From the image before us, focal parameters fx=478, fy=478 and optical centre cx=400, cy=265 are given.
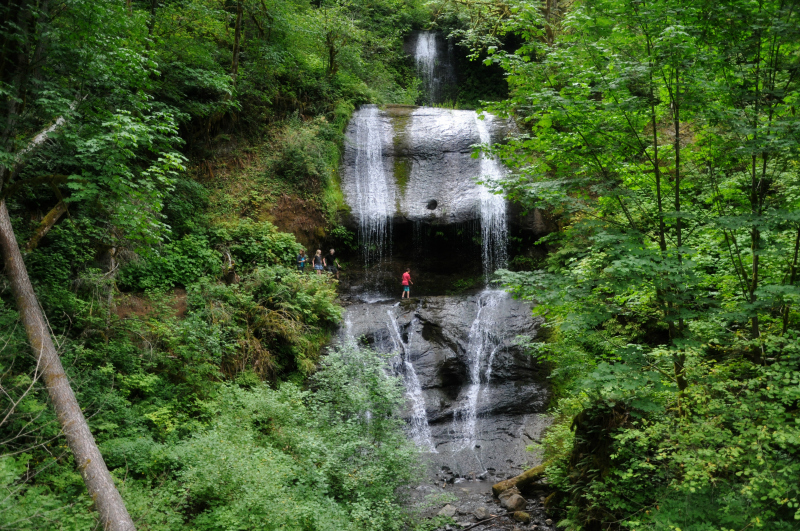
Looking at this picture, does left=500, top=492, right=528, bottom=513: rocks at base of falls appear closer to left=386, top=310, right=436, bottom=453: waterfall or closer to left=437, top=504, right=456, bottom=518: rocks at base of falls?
left=437, top=504, right=456, bottom=518: rocks at base of falls

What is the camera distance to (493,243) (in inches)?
663

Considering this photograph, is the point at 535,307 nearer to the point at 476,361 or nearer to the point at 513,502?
the point at 513,502

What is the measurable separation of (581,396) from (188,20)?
1488cm

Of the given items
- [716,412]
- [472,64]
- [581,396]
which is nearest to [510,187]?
[716,412]

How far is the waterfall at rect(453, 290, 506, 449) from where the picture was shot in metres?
11.2

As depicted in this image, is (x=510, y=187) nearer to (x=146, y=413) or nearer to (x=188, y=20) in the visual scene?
(x=146, y=413)

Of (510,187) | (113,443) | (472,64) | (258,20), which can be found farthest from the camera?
(472,64)

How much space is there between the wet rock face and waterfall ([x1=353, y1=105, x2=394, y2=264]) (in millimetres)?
3295

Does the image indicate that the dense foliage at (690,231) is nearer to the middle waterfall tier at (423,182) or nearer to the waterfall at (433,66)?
the middle waterfall tier at (423,182)

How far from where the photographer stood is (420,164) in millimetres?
18156

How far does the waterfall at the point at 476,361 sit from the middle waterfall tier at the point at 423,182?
11.3 ft

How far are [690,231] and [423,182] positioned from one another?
12.5 metres

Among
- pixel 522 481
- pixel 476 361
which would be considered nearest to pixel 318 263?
pixel 476 361

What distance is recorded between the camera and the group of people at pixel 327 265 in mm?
14133
